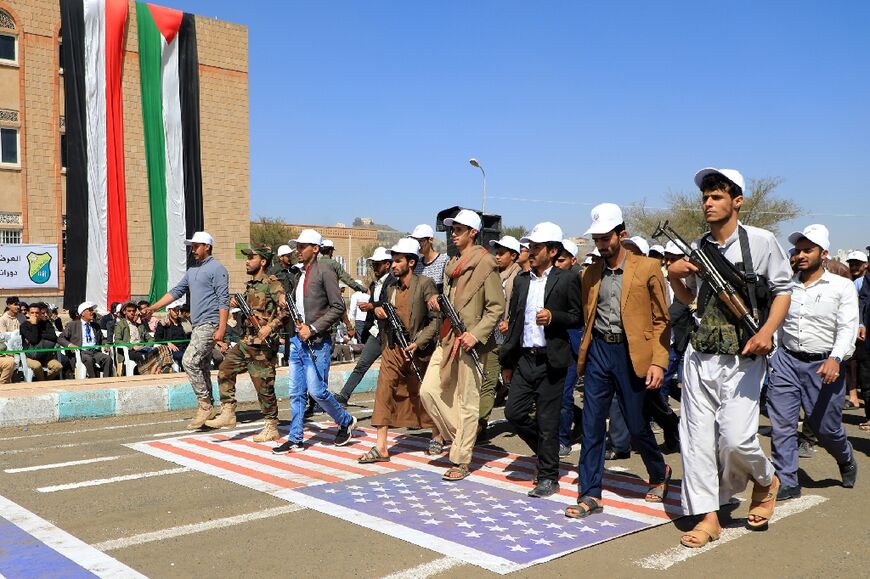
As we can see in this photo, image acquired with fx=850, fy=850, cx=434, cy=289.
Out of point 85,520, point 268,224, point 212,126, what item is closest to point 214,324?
point 85,520

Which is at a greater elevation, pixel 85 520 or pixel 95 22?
pixel 95 22

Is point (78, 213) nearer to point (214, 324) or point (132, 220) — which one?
point (132, 220)

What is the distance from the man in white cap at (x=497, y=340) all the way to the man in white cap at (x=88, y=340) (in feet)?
24.4

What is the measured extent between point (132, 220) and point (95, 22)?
6.87m

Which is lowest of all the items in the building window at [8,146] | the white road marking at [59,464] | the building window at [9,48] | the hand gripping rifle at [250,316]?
the white road marking at [59,464]

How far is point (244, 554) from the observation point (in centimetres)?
484

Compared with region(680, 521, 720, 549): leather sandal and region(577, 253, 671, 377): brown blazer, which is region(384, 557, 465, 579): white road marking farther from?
region(577, 253, 671, 377): brown blazer

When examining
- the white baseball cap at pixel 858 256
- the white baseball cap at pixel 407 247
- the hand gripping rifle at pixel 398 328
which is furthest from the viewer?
the white baseball cap at pixel 858 256

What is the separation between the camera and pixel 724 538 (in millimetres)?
5129

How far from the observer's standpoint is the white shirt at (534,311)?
6.23 meters

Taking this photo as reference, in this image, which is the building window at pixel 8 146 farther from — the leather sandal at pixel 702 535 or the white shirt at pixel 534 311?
the leather sandal at pixel 702 535

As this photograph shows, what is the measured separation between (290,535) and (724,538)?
2635mm

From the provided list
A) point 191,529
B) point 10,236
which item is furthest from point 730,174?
point 10,236

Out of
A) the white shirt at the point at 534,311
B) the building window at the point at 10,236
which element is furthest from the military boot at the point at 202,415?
the building window at the point at 10,236
